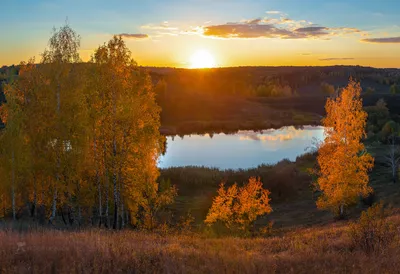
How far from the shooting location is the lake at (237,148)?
63.9m

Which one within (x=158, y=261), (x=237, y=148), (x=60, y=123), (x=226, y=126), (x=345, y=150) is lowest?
(x=237, y=148)

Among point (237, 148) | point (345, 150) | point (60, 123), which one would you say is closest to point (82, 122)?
point (60, 123)

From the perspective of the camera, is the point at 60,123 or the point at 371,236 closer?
the point at 371,236

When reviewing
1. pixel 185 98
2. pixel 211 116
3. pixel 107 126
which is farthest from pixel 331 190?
pixel 185 98

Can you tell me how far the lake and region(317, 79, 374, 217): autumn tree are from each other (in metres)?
18.1

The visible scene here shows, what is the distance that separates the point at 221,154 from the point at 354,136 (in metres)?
42.1

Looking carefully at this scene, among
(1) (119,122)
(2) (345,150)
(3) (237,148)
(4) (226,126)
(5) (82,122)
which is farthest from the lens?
(4) (226,126)

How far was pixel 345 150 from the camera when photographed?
101ft

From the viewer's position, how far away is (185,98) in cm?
15550

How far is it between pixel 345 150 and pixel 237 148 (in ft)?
158

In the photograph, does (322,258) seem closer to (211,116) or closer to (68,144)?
(68,144)

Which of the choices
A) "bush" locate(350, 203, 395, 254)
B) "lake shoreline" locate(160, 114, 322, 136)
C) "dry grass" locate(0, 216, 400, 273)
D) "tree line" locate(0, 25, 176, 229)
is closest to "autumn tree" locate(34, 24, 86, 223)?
"tree line" locate(0, 25, 176, 229)

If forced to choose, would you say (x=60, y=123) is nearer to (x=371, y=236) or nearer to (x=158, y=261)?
(x=158, y=261)

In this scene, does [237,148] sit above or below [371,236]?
below
